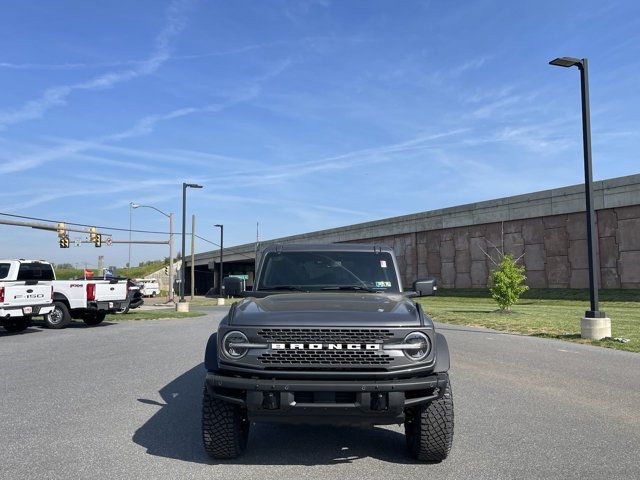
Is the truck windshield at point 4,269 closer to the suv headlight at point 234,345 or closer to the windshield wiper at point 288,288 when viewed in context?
the windshield wiper at point 288,288

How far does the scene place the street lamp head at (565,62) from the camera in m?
14.7

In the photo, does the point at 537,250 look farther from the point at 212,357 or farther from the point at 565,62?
the point at 212,357

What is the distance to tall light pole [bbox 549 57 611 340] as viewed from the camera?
1420cm

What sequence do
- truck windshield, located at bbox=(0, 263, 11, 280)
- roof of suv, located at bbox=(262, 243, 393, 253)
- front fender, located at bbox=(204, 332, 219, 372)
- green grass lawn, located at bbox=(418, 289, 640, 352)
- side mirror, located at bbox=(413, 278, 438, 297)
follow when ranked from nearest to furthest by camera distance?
1. front fender, located at bbox=(204, 332, 219, 372)
2. side mirror, located at bbox=(413, 278, 438, 297)
3. roof of suv, located at bbox=(262, 243, 393, 253)
4. green grass lawn, located at bbox=(418, 289, 640, 352)
5. truck windshield, located at bbox=(0, 263, 11, 280)

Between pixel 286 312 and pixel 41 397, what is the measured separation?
4.77 metres

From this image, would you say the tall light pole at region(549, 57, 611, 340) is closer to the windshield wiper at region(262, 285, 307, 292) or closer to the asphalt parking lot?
the asphalt parking lot

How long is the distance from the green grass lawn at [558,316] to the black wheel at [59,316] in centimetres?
1339

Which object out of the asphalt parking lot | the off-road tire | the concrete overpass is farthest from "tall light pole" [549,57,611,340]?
the concrete overpass

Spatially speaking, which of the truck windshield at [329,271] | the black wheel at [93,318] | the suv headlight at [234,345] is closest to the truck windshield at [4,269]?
the black wheel at [93,318]

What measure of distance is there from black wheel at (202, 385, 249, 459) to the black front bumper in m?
0.31

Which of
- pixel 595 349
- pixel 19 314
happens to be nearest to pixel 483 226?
pixel 595 349

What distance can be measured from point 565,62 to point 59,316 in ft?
56.7

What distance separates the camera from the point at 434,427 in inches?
178

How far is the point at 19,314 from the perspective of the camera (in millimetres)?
17016
